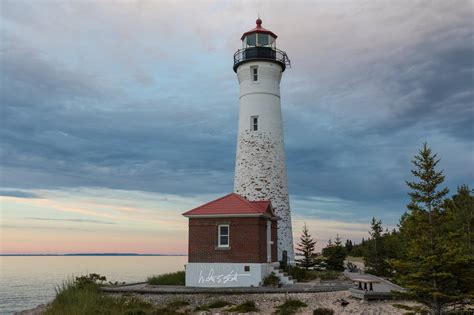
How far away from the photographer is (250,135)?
29766 mm

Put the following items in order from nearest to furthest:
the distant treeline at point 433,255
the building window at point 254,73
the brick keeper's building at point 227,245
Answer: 1. the distant treeline at point 433,255
2. the brick keeper's building at point 227,245
3. the building window at point 254,73

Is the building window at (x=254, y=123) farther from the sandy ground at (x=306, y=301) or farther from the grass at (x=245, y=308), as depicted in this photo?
the grass at (x=245, y=308)

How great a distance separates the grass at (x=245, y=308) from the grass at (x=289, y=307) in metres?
0.94

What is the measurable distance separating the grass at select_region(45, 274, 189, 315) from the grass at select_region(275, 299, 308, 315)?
3.89m

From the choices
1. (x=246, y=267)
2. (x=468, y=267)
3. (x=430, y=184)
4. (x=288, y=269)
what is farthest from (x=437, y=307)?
(x=288, y=269)

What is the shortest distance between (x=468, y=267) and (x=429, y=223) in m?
1.74

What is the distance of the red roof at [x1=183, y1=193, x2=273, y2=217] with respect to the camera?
78.4 feet

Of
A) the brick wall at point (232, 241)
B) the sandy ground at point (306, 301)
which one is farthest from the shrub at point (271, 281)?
the sandy ground at point (306, 301)

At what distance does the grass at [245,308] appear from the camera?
17.6m

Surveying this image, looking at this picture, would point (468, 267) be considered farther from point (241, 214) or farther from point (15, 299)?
point (15, 299)

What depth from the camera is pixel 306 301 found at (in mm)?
18719

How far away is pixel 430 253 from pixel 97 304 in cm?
1237

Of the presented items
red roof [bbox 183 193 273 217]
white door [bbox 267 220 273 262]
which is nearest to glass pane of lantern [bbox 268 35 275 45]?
red roof [bbox 183 193 273 217]

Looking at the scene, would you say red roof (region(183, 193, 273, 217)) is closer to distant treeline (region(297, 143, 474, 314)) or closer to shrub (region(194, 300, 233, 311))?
shrub (region(194, 300, 233, 311))
